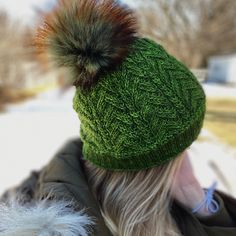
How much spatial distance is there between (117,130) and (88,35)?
30cm

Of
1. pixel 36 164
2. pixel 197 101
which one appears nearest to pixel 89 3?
pixel 197 101

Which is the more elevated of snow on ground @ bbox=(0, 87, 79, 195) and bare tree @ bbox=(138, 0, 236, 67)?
bare tree @ bbox=(138, 0, 236, 67)

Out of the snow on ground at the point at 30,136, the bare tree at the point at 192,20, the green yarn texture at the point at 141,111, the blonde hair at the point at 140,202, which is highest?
the green yarn texture at the point at 141,111

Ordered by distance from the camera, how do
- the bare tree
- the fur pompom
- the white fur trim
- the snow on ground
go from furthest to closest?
1. the bare tree
2. the snow on ground
3. the fur pompom
4. the white fur trim

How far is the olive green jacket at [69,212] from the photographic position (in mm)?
1303

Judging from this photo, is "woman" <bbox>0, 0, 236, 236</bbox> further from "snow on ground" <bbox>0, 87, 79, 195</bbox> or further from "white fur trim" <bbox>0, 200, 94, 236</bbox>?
"snow on ground" <bbox>0, 87, 79, 195</bbox>

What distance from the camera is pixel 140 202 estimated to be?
1.47 metres

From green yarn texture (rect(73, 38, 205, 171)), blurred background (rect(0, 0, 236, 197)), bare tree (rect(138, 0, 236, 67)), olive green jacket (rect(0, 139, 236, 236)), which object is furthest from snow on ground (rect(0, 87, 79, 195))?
bare tree (rect(138, 0, 236, 67))

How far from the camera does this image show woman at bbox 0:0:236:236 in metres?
1.38

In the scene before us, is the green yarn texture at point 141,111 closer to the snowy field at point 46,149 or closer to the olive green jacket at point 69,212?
the olive green jacket at point 69,212

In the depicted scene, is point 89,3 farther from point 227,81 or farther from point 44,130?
point 227,81

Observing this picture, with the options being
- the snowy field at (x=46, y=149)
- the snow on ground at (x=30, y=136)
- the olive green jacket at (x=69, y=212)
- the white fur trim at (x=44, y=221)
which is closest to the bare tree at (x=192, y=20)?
the snowy field at (x=46, y=149)

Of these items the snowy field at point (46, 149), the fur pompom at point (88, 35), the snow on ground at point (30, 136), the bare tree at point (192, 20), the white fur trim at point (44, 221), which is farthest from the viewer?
→ the bare tree at point (192, 20)

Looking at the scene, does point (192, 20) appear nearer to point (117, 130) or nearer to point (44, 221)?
point (117, 130)
